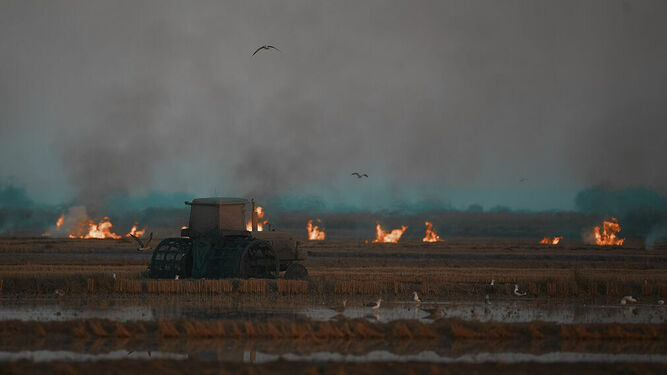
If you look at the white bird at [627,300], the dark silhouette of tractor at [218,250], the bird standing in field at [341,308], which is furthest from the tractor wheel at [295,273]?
the white bird at [627,300]

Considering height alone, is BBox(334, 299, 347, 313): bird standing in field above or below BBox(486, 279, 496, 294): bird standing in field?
below

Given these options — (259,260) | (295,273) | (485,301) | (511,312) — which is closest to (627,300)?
(485,301)

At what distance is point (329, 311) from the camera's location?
1069 inches

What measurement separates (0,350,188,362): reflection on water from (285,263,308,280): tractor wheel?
57.7 feet

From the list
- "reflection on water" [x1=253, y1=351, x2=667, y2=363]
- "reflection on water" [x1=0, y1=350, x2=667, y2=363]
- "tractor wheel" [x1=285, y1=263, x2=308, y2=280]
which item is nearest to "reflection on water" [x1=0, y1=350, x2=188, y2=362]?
"reflection on water" [x1=0, y1=350, x2=667, y2=363]

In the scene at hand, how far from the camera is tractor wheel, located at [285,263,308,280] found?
3700 centimetres

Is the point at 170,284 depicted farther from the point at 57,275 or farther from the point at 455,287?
the point at 455,287

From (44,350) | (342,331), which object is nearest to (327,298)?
(342,331)

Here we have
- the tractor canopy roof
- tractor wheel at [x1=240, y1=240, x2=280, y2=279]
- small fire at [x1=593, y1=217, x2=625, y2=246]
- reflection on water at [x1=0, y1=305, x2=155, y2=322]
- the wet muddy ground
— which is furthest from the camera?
small fire at [x1=593, y1=217, x2=625, y2=246]

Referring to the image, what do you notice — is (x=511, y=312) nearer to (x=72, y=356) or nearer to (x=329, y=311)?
(x=329, y=311)

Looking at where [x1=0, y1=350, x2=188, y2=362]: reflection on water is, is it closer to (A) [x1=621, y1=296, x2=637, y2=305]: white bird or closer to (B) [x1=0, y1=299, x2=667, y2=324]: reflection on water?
(B) [x1=0, y1=299, x2=667, y2=324]: reflection on water

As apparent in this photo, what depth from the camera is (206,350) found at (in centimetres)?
2006

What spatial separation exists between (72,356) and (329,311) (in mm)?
10439

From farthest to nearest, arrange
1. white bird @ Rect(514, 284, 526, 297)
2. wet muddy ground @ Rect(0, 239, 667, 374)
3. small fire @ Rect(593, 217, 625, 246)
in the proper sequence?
small fire @ Rect(593, 217, 625, 246) → white bird @ Rect(514, 284, 526, 297) → wet muddy ground @ Rect(0, 239, 667, 374)
